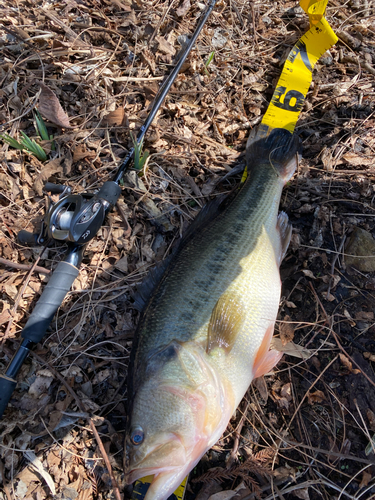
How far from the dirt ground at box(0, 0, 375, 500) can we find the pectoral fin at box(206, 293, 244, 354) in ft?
2.16

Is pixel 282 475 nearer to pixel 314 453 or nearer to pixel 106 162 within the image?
pixel 314 453

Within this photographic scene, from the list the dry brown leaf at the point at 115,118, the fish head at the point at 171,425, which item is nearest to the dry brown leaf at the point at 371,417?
the fish head at the point at 171,425

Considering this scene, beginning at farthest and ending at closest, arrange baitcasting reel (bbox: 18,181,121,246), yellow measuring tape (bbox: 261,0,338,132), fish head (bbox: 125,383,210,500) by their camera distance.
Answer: yellow measuring tape (bbox: 261,0,338,132) < baitcasting reel (bbox: 18,181,121,246) < fish head (bbox: 125,383,210,500)

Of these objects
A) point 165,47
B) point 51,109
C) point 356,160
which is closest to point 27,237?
point 51,109

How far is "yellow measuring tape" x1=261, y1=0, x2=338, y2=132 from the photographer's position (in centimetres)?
367

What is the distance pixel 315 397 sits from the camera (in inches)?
103

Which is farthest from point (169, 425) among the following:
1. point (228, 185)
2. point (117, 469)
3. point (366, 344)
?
point (228, 185)

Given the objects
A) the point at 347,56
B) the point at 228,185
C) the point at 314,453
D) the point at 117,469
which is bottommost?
the point at 117,469

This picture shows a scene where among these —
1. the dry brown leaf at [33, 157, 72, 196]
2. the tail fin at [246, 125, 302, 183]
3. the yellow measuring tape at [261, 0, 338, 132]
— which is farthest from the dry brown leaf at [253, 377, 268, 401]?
the dry brown leaf at [33, 157, 72, 196]

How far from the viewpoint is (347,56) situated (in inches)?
158

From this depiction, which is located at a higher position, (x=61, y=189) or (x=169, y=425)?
(x=61, y=189)

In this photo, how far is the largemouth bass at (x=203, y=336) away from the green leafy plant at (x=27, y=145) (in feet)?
6.13

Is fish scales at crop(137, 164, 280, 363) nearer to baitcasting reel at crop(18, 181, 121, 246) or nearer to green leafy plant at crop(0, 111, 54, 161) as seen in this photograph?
baitcasting reel at crop(18, 181, 121, 246)

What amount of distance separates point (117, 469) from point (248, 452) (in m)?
1.05
